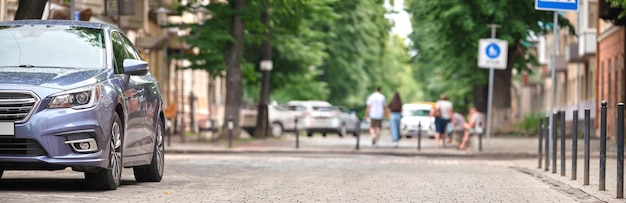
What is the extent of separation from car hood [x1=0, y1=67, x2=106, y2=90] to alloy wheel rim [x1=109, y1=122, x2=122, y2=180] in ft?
1.77

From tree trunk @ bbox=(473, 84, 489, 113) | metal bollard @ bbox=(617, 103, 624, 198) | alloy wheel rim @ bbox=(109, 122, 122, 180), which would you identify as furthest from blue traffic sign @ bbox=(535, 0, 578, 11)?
tree trunk @ bbox=(473, 84, 489, 113)

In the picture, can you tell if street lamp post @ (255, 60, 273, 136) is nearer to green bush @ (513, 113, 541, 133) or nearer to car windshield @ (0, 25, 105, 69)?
green bush @ (513, 113, 541, 133)

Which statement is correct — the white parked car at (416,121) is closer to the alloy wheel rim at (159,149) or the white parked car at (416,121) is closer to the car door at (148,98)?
the alloy wheel rim at (159,149)

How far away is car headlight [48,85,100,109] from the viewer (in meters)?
13.1

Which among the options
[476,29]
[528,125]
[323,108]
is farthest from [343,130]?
[476,29]

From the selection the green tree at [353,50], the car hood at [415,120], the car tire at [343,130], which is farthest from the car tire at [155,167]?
the car tire at [343,130]

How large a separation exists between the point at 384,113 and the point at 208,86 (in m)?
30.0

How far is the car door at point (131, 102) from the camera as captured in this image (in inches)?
569

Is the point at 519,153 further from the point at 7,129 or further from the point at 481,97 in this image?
the point at 481,97

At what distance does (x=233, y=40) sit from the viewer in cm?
3956

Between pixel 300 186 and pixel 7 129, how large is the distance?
391 cm

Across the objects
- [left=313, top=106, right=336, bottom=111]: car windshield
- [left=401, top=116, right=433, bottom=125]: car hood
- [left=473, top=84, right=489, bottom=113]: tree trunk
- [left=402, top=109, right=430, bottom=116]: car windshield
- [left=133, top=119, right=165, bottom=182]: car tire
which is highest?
[left=473, top=84, right=489, bottom=113]: tree trunk

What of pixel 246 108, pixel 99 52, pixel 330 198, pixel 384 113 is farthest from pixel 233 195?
pixel 246 108

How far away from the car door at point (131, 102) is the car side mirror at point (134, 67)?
0.11 metres
